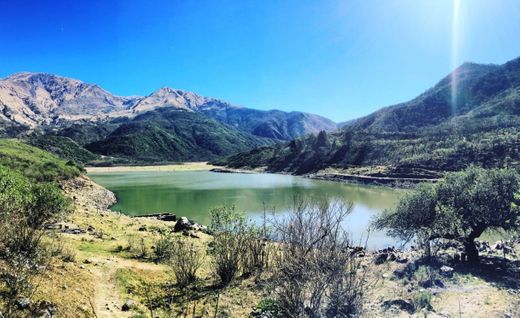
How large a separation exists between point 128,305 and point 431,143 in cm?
10588

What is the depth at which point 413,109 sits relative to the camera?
19862 centimetres

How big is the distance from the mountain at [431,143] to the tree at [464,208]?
51882mm

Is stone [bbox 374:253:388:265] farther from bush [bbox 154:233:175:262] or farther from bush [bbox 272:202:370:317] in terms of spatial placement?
bush [bbox 154:233:175:262]

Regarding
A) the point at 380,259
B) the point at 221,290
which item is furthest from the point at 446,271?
the point at 221,290

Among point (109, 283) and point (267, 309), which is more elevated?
point (109, 283)

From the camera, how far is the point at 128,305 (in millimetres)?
11328

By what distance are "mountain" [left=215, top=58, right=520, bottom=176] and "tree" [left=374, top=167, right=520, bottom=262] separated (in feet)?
170

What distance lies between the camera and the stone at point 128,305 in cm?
1114

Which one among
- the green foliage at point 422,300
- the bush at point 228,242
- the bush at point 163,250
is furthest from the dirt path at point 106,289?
the green foliage at point 422,300

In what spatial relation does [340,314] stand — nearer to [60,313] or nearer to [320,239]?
[320,239]

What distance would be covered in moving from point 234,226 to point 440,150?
88607 millimetres

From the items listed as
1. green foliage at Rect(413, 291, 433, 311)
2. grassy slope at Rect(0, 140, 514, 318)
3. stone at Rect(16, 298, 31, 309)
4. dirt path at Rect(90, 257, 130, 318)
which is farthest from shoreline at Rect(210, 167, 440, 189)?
stone at Rect(16, 298, 31, 309)

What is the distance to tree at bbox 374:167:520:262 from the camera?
19250 mm

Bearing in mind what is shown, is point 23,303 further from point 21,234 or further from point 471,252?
point 471,252
